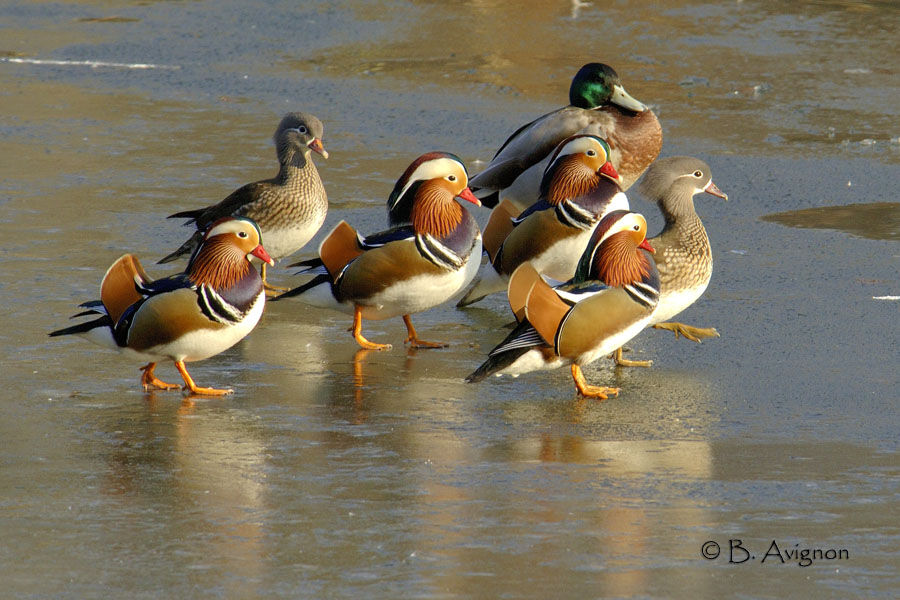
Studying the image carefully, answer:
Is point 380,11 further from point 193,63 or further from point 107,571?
point 107,571

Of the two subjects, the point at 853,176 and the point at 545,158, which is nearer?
the point at 545,158

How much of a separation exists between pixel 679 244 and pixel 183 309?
223 cm

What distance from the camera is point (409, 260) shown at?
20.9 ft

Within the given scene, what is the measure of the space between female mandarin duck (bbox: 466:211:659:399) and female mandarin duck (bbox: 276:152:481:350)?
0.70 meters

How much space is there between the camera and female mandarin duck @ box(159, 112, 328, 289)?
7.46 metres

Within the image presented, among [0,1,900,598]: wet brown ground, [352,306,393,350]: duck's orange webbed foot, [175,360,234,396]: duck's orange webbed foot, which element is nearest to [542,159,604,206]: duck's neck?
[0,1,900,598]: wet brown ground

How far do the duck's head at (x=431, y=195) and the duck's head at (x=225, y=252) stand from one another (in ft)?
2.84

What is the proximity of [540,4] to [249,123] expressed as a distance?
4.33 meters

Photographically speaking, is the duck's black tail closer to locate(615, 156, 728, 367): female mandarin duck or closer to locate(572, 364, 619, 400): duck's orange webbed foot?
locate(572, 364, 619, 400): duck's orange webbed foot

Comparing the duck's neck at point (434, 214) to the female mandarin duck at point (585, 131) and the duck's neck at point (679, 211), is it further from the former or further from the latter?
the female mandarin duck at point (585, 131)

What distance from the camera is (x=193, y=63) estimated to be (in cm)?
1238

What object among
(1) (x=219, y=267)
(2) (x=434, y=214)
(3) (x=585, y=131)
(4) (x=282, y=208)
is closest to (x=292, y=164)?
(4) (x=282, y=208)

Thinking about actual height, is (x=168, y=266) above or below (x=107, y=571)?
below

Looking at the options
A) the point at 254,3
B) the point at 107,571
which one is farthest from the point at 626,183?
the point at 254,3
